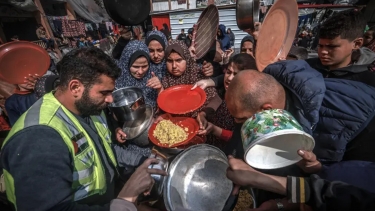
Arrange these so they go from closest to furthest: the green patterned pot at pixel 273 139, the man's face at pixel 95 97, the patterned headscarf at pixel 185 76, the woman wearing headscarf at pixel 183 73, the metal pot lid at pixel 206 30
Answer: the green patterned pot at pixel 273 139, the man's face at pixel 95 97, the woman wearing headscarf at pixel 183 73, the patterned headscarf at pixel 185 76, the metal pot lid at pixel 206 30

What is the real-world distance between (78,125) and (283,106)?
1451 mm

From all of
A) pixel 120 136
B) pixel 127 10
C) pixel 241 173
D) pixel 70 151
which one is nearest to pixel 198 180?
pixel 241 173

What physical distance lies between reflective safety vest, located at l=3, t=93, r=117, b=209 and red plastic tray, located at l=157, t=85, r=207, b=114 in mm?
964

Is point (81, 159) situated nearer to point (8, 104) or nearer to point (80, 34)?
point (8, 104)

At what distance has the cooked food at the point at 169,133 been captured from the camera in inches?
82.0

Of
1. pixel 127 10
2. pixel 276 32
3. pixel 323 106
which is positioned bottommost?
pixel 323 106

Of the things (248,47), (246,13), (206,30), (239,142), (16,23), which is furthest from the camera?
(16,23)

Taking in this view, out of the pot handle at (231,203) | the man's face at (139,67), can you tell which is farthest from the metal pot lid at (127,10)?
the pot handle at (231,203)

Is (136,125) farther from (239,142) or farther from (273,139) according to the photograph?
(273,139)

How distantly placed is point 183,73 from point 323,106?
1.94 m

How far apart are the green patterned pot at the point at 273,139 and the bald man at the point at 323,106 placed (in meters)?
0.13

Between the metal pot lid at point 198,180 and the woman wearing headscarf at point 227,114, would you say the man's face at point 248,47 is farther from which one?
the metal pot lid at point 198,180

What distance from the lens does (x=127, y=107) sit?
2.17 meters

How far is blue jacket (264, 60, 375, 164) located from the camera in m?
1.17
